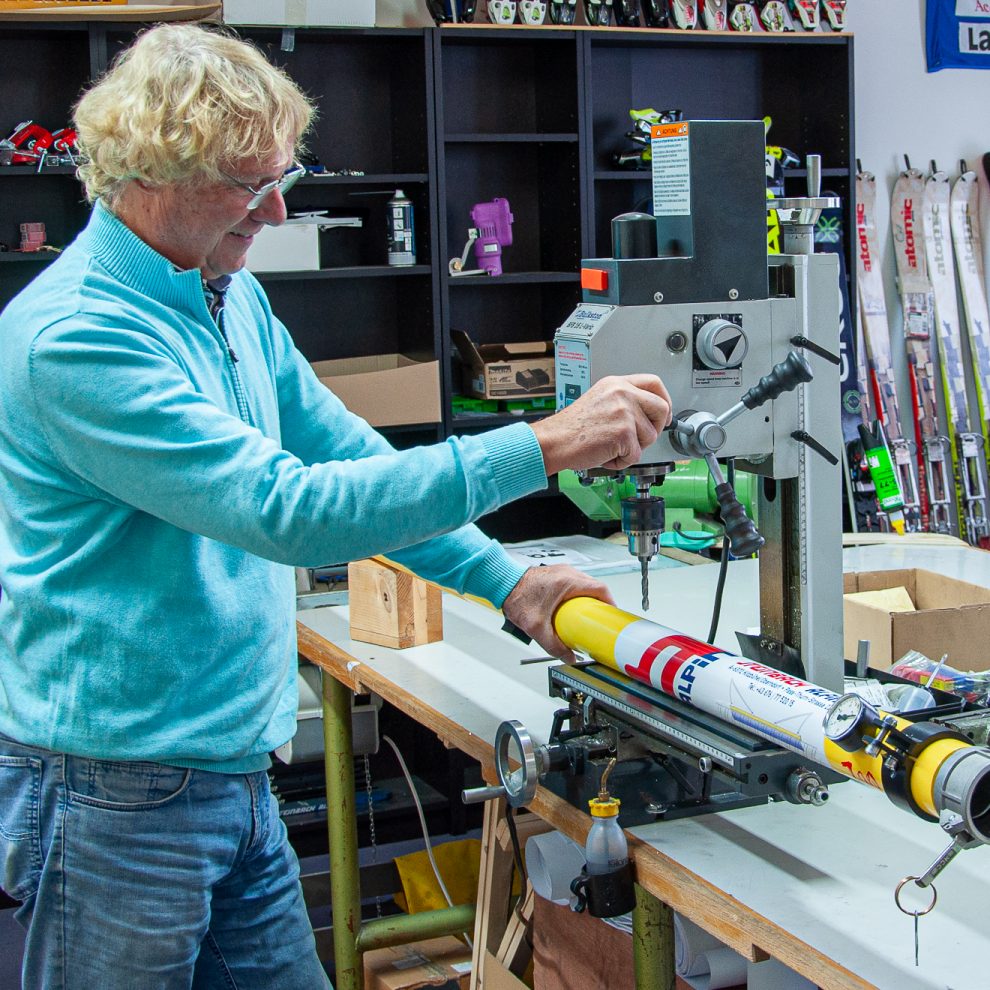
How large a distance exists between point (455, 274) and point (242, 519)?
8.78ft

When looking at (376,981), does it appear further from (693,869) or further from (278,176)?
(278,176)

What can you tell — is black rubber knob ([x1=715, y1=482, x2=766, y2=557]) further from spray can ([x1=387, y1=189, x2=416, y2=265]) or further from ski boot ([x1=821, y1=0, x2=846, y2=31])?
ski boot ([x1=821, y1=0, x2=846, y2=31])


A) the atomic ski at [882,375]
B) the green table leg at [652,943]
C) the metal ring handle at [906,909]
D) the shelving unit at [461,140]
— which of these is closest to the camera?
the metal ring handle at [906,909]

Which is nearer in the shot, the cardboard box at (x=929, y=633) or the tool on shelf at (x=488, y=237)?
the cardboard box at (x=929, y=633)

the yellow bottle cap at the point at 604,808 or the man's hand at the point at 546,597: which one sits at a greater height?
the man's hand at the point at 546,597

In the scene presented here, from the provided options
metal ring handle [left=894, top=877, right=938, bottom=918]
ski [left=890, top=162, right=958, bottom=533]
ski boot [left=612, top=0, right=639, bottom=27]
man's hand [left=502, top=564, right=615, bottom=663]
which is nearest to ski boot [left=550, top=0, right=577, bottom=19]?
ski boot [left=612, top=0, right=639, bottom=27]

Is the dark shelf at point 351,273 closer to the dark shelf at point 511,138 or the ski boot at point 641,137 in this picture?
the dark shelf at point 511,138

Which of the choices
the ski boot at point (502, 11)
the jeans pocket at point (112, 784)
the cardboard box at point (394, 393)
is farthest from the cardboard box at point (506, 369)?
the jeans pocket at point (112, 784)

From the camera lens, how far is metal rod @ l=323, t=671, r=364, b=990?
2373mm

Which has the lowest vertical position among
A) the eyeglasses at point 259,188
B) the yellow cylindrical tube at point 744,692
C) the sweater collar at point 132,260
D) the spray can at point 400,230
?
the yellow cylindrical tube at point 744,692

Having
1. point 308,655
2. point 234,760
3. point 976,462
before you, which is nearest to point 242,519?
point 234,760

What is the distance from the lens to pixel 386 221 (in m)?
→ 3.88

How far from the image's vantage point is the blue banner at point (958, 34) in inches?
180

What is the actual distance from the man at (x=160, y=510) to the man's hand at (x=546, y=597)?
0.35 metres
